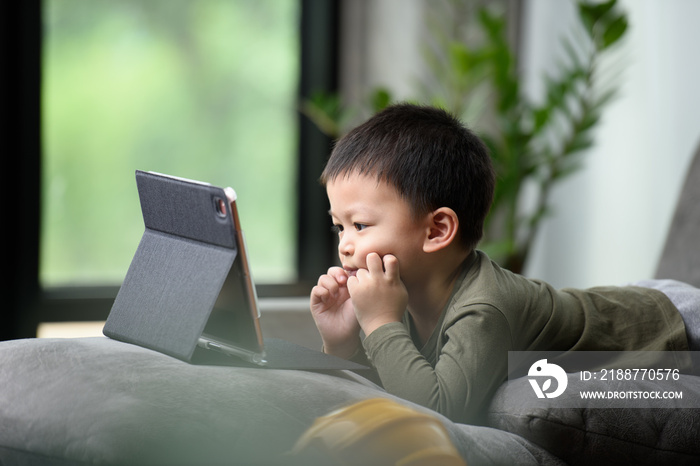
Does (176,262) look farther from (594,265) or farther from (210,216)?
(594,265)

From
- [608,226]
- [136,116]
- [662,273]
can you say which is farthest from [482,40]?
[662,273]

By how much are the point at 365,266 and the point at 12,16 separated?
7.97 feet

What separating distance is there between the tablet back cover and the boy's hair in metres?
0.30

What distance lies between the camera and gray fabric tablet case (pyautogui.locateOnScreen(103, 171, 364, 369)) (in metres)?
0.83

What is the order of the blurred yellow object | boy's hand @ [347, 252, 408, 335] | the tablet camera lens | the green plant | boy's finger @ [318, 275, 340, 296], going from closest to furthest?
the blurred yellow object < the tablet camera lens < boy's hand @ [347, 252, 408, 335] < boy's finger @ [318, 275, 340, 296] < the green plant

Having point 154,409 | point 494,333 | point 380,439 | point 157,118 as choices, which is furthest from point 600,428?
point 157,118

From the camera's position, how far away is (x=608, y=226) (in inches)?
113

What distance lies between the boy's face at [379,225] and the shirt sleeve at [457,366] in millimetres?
124

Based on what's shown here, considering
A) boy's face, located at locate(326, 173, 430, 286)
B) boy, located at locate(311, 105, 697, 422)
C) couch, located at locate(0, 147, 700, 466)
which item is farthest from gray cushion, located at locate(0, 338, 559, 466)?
boy's face, located at locate(326, 173, 430, 286)

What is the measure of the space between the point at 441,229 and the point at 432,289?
0.09 metres

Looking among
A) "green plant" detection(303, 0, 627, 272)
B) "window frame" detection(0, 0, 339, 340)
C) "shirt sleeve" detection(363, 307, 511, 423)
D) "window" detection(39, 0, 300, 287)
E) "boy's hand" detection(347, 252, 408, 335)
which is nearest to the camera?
"shirt sleeve" detection(363, 307, 511, 423)

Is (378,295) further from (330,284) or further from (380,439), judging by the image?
(380,439)

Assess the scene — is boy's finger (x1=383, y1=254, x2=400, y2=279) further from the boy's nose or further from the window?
the window

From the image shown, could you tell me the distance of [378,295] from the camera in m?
1.06
